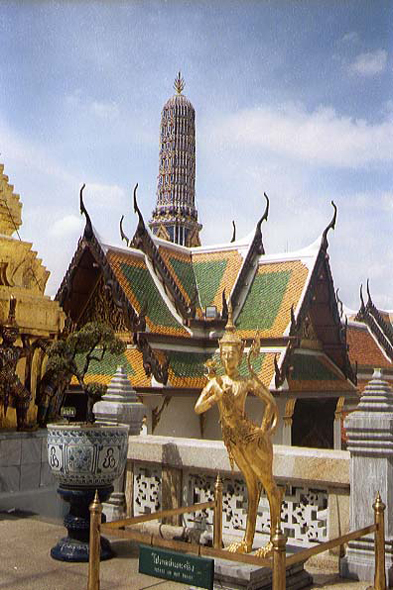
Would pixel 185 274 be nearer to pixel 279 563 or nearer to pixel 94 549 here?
pixel 94 549

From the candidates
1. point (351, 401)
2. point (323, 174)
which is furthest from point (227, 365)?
point (351, 401)

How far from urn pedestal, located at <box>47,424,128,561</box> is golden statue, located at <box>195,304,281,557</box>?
1285mm

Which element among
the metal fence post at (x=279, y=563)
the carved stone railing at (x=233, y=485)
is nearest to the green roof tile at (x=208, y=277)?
the carved stone railing at (x=233, y=485)

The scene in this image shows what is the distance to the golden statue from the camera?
15.6ft

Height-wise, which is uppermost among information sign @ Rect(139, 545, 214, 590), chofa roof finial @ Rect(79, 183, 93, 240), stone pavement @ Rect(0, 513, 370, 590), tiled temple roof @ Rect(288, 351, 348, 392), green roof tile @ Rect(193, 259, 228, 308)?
chofa roof finial @ Rect(79, 183, 93, 240)

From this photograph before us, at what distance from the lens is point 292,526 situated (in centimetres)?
586

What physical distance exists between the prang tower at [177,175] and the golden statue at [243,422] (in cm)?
4393

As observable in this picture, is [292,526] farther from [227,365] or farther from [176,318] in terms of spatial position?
[176,318]

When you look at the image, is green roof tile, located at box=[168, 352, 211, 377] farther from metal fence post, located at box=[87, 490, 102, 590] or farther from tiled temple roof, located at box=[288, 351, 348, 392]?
metal fence post, located at box=[87, 490, 102, 590]

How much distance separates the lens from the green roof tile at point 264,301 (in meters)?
18.9

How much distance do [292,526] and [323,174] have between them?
6.57 meters

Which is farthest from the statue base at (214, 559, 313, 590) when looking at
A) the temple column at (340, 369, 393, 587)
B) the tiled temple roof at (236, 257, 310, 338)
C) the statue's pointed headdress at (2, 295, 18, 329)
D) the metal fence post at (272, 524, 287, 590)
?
the tiled temple roof at (236, 257, 310, 338)

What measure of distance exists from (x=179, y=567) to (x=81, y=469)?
177 cm

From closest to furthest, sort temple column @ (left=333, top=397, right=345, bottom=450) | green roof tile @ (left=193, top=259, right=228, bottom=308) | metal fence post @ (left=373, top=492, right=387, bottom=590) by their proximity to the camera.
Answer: metal fence post @ (left=373, top=492, right=387, bottom=590) → green roof tile @ (left=193, top=259, right=228, bottom=308) → temple column @ (left=333, top=397, right=345, bottom=450)
